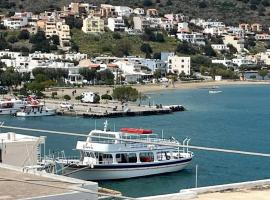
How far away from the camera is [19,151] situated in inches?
308

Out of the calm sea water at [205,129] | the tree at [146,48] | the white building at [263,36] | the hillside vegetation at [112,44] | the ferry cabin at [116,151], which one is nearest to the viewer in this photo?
the calm sea water at [205,129]

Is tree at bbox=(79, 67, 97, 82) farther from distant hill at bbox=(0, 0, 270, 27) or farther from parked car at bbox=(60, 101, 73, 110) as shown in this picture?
distant hill at bbox=(0, 0, 270, 27)

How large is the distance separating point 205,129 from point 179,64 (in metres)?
22.9

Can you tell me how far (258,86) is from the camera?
4244 centimetres

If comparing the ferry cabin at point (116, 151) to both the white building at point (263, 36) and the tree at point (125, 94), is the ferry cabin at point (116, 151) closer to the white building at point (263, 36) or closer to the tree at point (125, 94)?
the tree at point (125, 94)

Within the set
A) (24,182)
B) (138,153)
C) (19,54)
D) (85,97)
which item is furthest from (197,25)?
(24,182)

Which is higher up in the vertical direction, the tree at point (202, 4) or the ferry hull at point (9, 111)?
the tree at point (202, 4)

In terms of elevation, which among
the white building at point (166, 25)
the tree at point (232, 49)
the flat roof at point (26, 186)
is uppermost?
the white building at point (166, 25)

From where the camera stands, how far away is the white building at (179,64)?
4294 centimetres

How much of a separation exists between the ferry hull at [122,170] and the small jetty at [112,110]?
38.5 ft

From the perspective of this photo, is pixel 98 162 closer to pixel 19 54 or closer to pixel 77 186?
pixel 77 186

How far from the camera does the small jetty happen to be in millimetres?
25492

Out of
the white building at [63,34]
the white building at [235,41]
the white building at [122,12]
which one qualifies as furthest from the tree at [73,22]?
the white building at [235,41]

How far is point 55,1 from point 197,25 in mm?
11409
